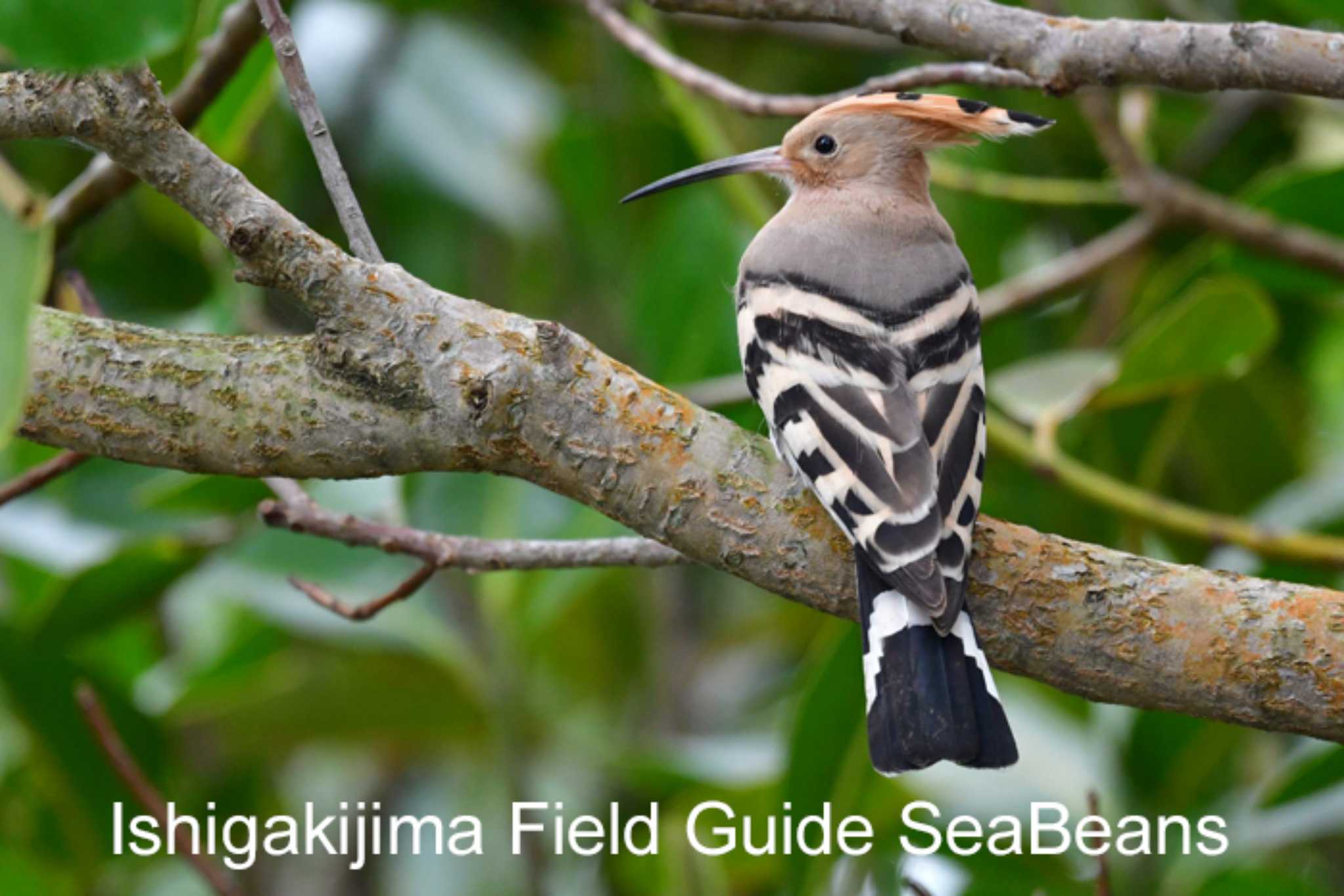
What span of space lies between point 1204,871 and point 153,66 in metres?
1.93

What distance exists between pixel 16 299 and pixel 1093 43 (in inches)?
39.4

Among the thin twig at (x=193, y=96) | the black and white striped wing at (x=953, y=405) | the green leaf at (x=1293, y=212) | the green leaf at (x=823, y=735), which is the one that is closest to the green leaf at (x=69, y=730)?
the thin twig at (x=193, y=96)

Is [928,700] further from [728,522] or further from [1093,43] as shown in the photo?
[1093,43]

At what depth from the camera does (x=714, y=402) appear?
2.40 metres

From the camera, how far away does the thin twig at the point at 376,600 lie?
1685mm

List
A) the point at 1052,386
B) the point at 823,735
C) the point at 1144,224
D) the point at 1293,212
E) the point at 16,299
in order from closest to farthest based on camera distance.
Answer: the point at 16,299
the point at 823,735
the point at 1052,386
the point at 1293,212
the point at 1144,224

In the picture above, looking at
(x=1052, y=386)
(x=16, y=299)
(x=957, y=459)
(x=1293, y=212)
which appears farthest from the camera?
(x=1293, y=212)

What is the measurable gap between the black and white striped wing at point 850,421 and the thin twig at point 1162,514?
482 millimetres

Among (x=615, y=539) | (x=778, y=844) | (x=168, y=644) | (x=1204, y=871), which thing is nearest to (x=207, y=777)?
(x=168, y=644)

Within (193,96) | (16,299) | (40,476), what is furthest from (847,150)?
(16,299)

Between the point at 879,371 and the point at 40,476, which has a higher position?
the point at 879,371

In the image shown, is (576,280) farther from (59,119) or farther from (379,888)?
(59,119)

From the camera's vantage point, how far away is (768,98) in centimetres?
197

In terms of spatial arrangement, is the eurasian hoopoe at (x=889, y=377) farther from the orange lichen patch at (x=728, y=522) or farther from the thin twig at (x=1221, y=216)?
the thin twig at (x=1221, y=216)
